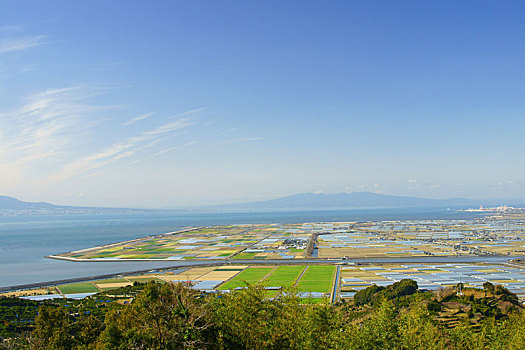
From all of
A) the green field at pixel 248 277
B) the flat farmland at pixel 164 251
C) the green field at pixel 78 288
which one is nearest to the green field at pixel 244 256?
the flat farmland at pixel 164 251

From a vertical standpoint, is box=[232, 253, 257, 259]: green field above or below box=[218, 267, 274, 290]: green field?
below

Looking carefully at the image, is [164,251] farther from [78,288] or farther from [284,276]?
[284,276]

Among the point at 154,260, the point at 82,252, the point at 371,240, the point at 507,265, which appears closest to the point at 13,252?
the point at 82,252

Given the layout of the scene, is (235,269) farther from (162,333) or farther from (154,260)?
(162,333)

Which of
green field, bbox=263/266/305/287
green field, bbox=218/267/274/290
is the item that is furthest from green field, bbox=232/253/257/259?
green field, bbox=263/266/305/287

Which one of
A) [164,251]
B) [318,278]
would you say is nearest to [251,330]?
[318,278]

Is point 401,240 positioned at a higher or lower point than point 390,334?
lower

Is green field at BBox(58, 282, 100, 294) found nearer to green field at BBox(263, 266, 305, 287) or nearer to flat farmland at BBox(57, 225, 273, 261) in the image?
green field at BBox(263, 266, 305, 287)
